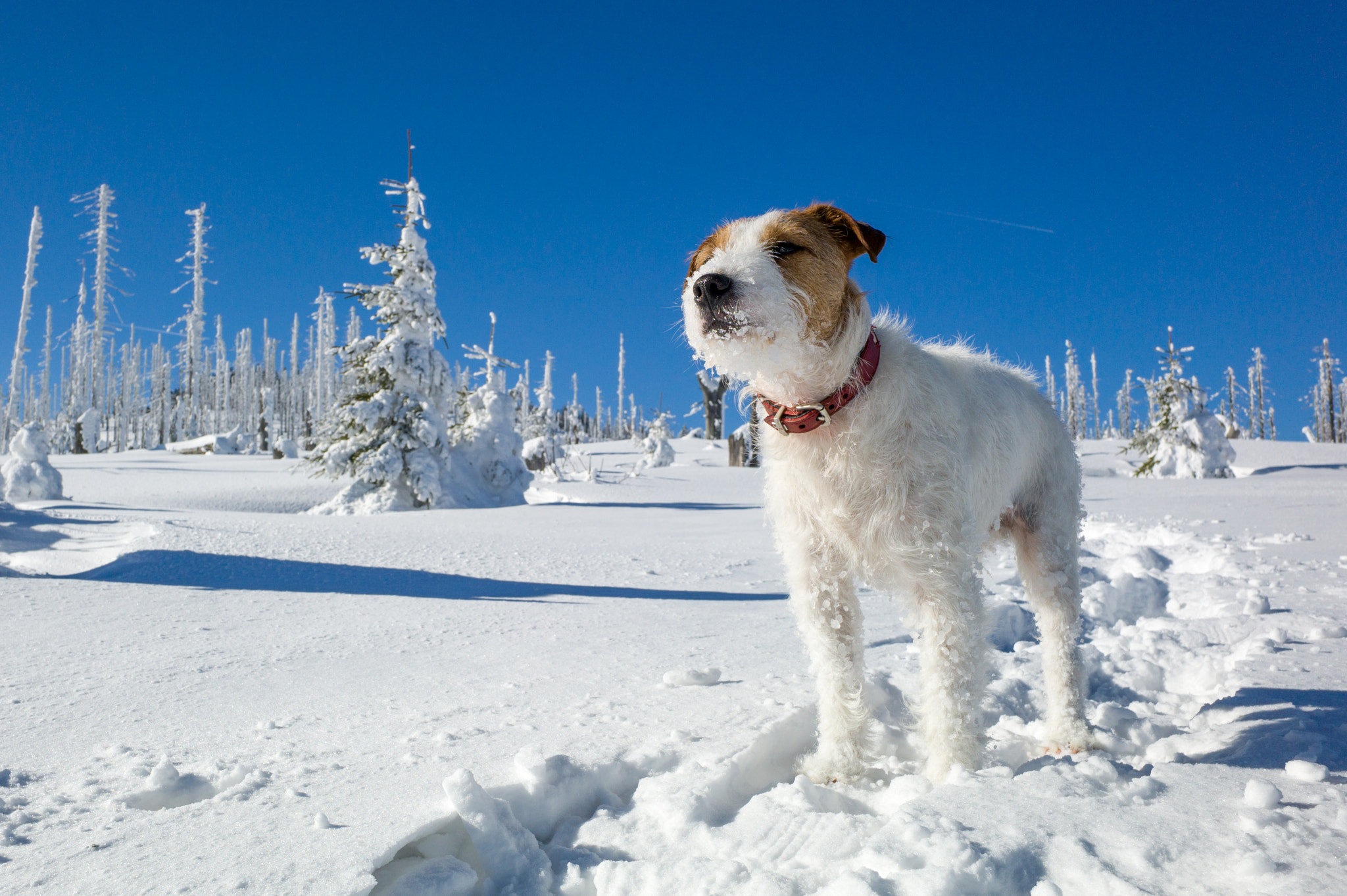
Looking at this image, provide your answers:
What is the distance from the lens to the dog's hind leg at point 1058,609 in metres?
2.58

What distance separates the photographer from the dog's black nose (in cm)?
190

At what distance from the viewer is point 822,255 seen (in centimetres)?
212

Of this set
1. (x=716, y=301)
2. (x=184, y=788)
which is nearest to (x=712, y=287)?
(x=716, y=301)

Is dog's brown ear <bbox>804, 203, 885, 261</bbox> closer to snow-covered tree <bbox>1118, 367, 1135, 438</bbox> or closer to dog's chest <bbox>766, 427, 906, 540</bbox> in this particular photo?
dog's chest <bbox>766, 427, 906, 540</bbox>

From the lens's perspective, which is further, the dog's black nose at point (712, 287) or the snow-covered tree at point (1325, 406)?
the snow-covered tree at point (1325, 406)

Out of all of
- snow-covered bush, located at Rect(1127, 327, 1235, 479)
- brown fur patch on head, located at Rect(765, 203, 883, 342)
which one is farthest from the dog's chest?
snow-covered bush, located at Rect(1127, 327, 1235, 479)

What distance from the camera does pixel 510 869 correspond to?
1607mm

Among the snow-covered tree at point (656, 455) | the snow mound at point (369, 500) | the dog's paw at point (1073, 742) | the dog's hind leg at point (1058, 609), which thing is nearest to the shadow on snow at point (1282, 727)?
the dog's paw at point (1073, 742)

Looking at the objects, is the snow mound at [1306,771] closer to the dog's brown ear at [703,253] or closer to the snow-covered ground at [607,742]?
the snow-covered ground at [607,742]

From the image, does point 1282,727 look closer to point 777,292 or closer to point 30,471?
point 777,292

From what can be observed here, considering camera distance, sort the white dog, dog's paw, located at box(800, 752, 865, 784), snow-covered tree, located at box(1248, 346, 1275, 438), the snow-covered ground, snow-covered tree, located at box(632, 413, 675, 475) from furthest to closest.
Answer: snow-covered tree, located at box(1248, 346, 1275, 438) → snow-covered tree, located at box(632, 413, 675, 475) → dog's paw, located at box(800, 752, 865, 784) → the white dog → the snow-covered ground

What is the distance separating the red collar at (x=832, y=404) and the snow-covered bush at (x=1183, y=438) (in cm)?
2205

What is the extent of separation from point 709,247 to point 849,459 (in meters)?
0.85

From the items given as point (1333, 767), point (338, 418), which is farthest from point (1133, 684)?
point (338, 418)
